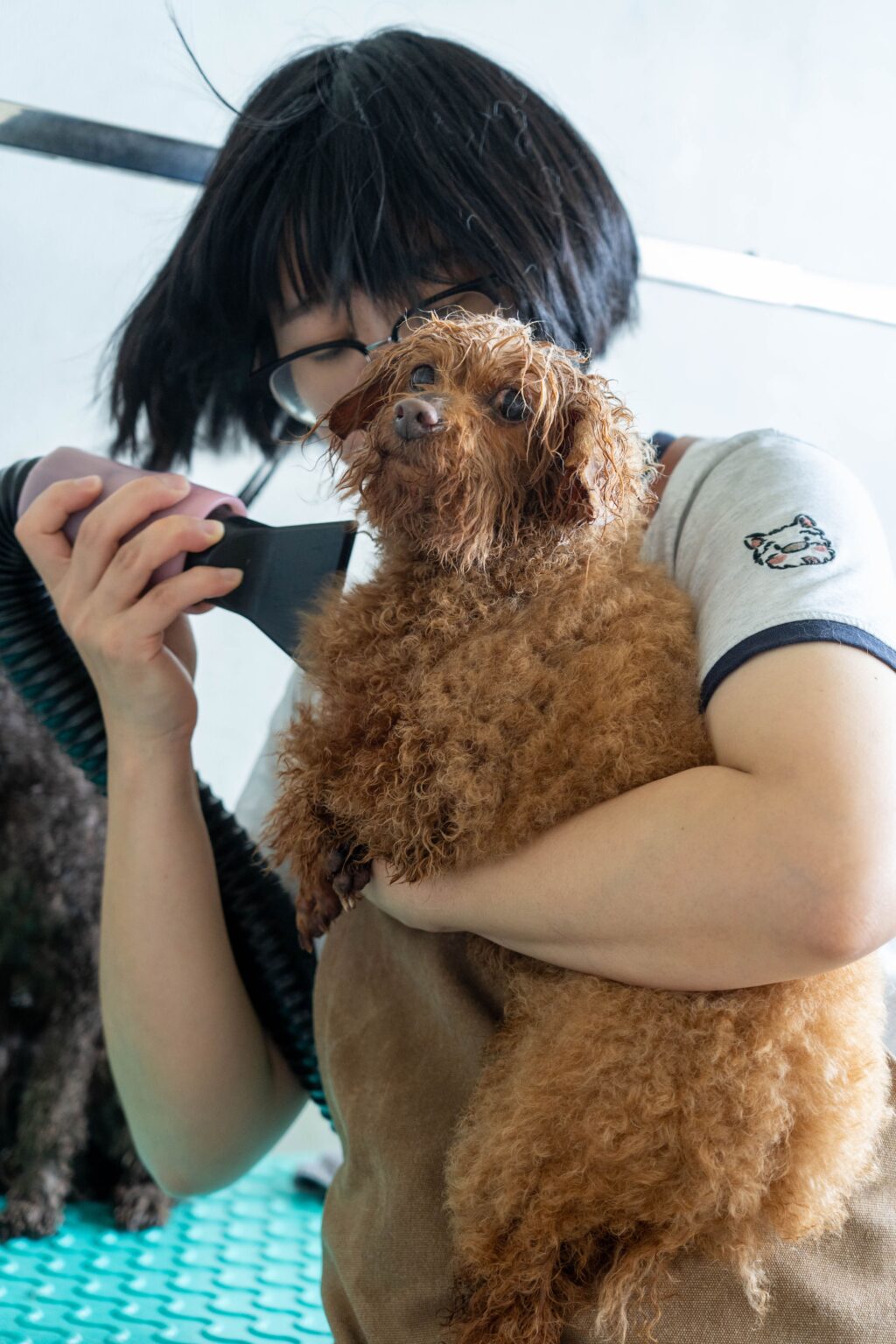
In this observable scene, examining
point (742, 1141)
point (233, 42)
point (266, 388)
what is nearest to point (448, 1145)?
point (742, 1141)

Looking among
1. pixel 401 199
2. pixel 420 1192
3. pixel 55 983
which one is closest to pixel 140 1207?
pixel 55 983

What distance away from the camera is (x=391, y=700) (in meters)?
0.66

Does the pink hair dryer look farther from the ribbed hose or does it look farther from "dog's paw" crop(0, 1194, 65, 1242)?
"dog's paw" crop(0, 1194, 65, 1242)

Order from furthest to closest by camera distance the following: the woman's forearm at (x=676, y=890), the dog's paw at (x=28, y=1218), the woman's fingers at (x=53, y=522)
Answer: the dog's paw at (x=28, y=1218), the woman's fingers at (x=53, y=522), the woman's forearm at (x=676, y=890)

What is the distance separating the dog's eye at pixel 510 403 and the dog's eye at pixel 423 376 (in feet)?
0.15

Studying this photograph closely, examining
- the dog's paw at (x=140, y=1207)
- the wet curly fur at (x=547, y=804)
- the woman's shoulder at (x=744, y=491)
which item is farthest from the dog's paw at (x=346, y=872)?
the dog's paw at (x=140, y=1207)

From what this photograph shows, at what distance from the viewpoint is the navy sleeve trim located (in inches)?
24.2

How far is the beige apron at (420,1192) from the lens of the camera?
0.60 meters

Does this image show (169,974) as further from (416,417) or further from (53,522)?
(416,417)

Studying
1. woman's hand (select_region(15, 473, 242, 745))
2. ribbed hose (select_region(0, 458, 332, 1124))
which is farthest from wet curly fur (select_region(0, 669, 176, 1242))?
woman's hand (select_region(15, 473, 242, 745))

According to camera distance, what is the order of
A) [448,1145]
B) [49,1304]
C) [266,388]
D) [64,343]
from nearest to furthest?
[448,1145] → [49,1304] → [266,388] → [64,343]

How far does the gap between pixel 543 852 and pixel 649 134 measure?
115 centimetres

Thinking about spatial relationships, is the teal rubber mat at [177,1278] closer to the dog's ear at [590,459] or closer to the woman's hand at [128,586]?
the woman's hand at [128,586]

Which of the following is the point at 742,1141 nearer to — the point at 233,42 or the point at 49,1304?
the point at 49,1304
